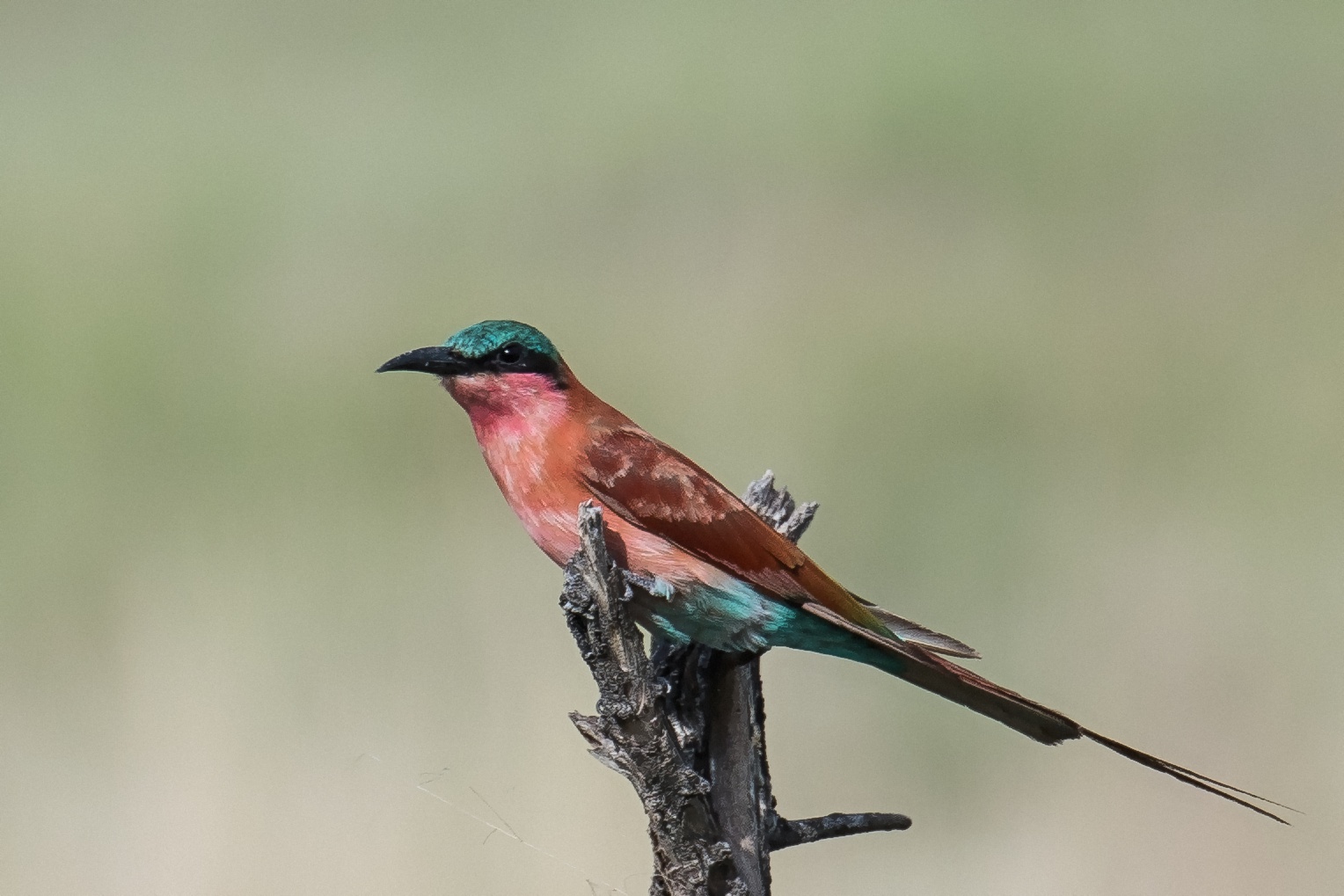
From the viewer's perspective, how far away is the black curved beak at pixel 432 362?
3.73 meters

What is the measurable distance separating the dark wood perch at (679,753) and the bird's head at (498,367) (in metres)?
0.59

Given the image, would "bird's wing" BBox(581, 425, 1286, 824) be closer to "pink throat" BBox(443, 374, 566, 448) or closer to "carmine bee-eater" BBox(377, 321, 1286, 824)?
"carmine bee-eater" BBox(377, 321, 1286, 824)

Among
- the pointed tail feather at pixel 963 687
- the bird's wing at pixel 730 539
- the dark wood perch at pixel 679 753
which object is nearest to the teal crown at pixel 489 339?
the bird's wing at pixel 730 539

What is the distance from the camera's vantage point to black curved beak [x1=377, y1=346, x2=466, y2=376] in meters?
3.73

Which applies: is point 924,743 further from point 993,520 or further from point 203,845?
point 203,845

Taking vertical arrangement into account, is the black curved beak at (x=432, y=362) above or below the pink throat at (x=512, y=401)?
above

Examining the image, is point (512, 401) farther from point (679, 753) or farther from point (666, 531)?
point (679, 753)

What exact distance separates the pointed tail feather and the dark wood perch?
0.33 metres

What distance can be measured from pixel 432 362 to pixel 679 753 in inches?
46.0

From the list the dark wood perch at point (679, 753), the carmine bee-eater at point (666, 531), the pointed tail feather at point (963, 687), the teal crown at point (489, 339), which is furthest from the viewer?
the teal crown at point (489, 339)

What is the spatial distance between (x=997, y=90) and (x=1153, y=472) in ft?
12.6

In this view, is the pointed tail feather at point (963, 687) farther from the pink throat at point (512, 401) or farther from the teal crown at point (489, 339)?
the teal crown at point (489, 339)

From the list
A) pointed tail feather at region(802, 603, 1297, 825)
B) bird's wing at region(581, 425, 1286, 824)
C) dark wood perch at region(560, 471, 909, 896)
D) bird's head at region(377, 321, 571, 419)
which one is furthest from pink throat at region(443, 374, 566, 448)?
pointed tail feather at region(802, 603, 1297, 825)

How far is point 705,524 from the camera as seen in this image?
3.74 m
